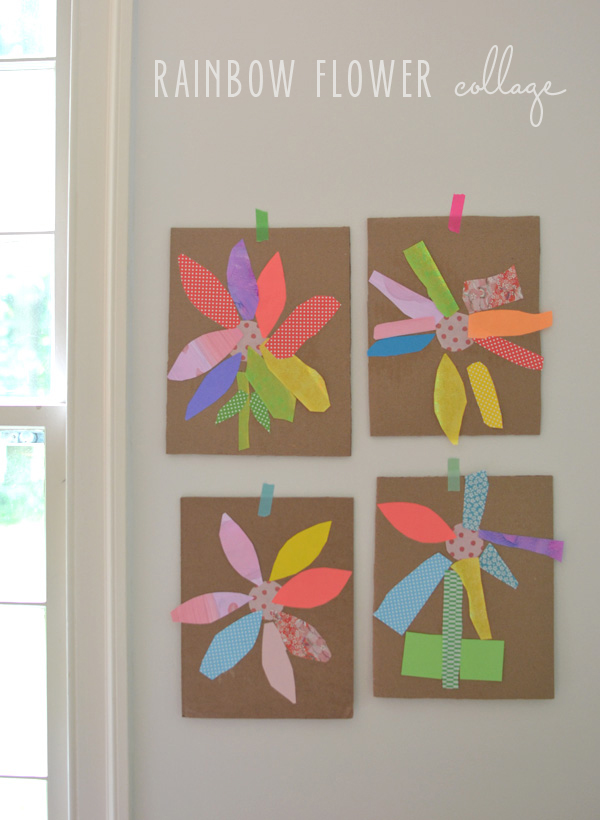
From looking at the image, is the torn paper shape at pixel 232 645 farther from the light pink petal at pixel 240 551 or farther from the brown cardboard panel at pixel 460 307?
the brown cardboard panel at pixel 460 307

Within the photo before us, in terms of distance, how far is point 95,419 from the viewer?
1075mm

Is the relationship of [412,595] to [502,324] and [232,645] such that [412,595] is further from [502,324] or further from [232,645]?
[502,324]

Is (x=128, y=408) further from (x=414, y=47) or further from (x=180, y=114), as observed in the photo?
(x=414, y=47)

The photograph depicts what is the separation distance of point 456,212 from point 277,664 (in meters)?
0.98

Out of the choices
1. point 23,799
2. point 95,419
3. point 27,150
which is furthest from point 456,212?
point 23,799

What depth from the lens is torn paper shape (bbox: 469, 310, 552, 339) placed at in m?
1.06

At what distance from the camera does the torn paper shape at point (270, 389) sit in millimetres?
1066

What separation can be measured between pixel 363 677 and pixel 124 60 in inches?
52.6

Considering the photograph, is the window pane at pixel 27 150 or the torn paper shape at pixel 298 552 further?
the window pane at pixel 27 150

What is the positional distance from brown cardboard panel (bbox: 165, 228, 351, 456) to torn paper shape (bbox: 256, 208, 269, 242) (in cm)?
1

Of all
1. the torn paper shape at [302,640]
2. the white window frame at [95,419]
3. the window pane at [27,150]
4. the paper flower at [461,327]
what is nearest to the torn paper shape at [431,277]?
the paper flower at [461,327]

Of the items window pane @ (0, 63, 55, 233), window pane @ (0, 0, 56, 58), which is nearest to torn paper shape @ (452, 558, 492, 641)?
window pane @ (0, 63, 55, 233)

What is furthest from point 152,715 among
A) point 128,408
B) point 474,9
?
point 474,9

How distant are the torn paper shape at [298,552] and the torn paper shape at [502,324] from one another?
0.51m
